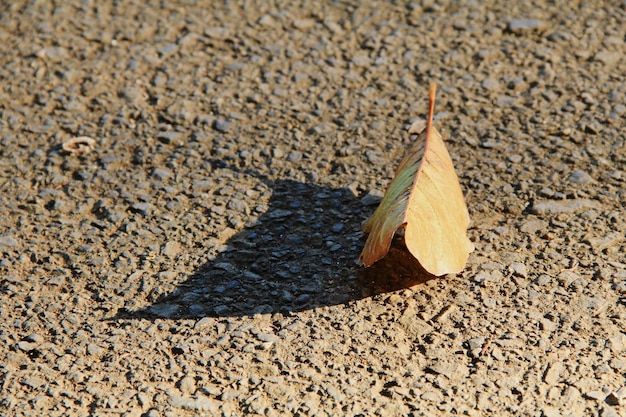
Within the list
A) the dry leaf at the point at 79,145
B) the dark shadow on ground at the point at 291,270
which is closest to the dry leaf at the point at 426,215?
the dark shadow on ground at the point at 291,270

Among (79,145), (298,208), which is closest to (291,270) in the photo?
(298,208)

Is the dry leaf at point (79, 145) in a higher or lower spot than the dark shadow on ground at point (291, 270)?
higher

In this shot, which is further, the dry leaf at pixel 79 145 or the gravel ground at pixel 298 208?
the dry leaf at pixel 79 145

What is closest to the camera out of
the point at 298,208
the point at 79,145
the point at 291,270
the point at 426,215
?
the point at 426,215

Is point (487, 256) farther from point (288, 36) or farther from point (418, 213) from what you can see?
point (288, 36)

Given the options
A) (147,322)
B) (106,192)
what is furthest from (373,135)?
(147,322)

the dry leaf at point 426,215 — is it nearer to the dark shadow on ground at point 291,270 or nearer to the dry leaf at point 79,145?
the dark shadow on ground at point 291,270

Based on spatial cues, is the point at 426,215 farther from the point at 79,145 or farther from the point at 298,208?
the point at 79,145
